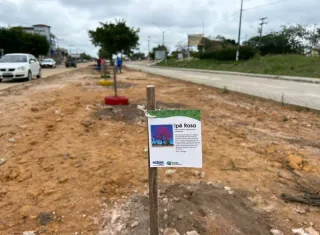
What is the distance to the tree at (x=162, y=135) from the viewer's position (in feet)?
6.98

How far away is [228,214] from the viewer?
2.99 m

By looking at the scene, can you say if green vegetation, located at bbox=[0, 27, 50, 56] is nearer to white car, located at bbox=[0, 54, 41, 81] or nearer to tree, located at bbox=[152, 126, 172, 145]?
white car, located at bbox=[0, 54, 41, 81]

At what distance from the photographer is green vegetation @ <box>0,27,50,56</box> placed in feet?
147

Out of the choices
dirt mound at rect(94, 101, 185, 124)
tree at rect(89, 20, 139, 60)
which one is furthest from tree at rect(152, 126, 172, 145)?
tree at rect(89, 20, 139, 60)

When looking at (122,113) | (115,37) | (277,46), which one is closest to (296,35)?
(277,46)

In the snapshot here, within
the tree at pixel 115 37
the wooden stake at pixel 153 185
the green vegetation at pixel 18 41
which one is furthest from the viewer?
the green vegetation at pixel 18 41

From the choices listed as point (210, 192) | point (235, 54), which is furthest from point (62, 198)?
point (235, 54)

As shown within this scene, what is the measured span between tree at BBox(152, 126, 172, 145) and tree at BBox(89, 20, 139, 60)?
112 ft

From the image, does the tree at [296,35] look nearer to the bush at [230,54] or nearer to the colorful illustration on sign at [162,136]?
the bush at [230,54]

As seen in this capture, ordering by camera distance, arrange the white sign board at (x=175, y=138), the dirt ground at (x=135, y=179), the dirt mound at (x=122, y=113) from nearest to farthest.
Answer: the white sign board at (x=175, y=138), the dirt ground at (x=135, y=179), the dirt mound at (x=122, y=113)

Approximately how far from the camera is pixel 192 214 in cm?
296

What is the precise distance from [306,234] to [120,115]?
16.3 ft

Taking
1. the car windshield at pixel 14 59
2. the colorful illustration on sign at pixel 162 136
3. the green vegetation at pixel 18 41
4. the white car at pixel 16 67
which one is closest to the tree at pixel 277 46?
the green vegetation at pixel 18 41

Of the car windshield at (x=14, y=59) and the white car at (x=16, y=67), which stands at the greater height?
the car windshield at (x=14, y=59)
